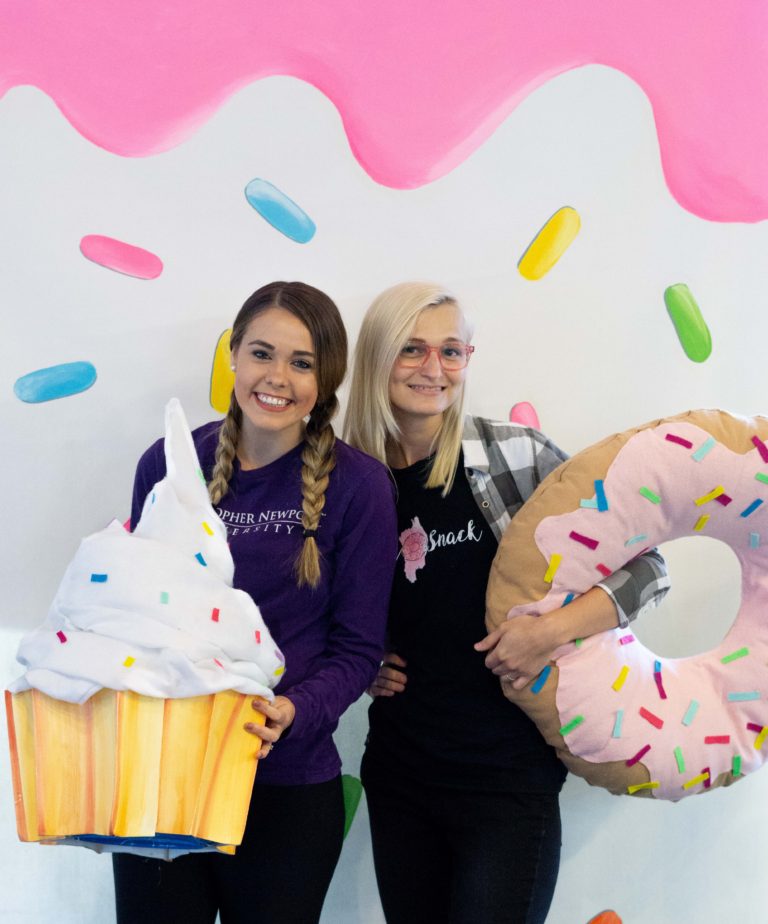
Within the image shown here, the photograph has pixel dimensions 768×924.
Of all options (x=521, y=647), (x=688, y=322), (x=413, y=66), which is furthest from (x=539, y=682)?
(x=413, y=66)

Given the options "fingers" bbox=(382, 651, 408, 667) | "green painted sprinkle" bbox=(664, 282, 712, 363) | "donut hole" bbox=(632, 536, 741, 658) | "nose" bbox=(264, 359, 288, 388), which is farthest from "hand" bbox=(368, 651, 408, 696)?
"green painted sprinkle" bbox=(664, 282, 712, 363)

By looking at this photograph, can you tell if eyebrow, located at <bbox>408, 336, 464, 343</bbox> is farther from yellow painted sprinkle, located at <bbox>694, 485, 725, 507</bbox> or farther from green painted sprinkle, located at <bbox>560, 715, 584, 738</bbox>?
green painted sprinkle, located at <bbox>560, 715, 584, 738</bbox>

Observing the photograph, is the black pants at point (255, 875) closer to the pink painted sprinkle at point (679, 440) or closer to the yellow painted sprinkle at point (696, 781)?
the yellow painted sprinkle at point (696, 781)

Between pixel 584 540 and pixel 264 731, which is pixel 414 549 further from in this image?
pixel 264 731

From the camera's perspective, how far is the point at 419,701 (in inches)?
56.2

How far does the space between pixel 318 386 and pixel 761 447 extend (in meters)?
0.65

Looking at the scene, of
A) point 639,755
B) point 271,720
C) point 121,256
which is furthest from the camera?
point 121,256

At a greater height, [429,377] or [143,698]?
[429,377]

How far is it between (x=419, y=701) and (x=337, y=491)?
355 millimetres

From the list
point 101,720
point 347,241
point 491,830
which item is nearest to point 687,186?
point 347,241

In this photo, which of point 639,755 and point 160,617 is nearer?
point 160,617

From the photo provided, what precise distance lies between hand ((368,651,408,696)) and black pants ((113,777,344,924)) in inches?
8.9

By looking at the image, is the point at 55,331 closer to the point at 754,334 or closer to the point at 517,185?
the point at 517,185

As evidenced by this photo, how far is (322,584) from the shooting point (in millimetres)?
1299
